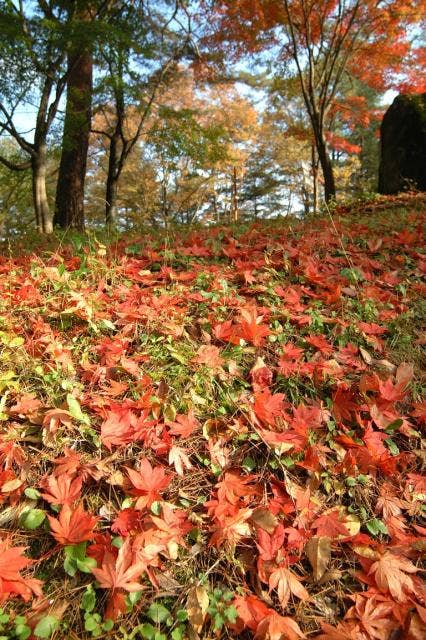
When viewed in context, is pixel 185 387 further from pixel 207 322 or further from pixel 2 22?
pixel 2 22

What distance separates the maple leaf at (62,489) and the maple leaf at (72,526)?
0.05 metres

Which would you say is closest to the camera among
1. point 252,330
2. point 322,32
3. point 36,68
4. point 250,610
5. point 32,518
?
point 250,610

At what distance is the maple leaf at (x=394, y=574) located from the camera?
1.21 m

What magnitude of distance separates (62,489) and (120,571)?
36 centimetres

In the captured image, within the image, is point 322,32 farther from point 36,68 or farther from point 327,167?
point 36,68

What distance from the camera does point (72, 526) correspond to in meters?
1.23

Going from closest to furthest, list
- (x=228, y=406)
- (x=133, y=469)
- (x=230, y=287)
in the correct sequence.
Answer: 1. (x=133, y=469)
2. (x=228, y=406)
3. (x=230, y=287)

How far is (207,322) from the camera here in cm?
222

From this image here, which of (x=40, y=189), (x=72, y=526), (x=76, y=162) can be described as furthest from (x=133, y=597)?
(x=76, y=162)

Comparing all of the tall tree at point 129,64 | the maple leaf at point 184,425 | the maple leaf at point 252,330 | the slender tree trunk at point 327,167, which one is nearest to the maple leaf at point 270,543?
the maple leaf at point 184,425

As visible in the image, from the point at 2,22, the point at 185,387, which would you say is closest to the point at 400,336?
the point at 185,387

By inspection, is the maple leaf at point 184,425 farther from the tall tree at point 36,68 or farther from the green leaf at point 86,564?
the tall tree at point 36,68

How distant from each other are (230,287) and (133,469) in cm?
147

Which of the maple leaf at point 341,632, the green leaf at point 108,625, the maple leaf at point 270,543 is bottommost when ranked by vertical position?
the maple leaf at point 341,632
